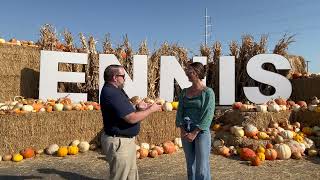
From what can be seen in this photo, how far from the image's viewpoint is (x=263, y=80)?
15.7 meters

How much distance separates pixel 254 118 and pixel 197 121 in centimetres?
606

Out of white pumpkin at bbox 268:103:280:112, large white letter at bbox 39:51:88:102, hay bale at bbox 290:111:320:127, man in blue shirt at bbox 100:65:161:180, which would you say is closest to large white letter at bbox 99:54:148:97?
large white letter at bbox 39:51:88:102

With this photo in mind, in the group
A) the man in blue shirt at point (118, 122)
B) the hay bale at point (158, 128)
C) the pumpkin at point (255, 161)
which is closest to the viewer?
the man in blue shirt at point (118, 122)

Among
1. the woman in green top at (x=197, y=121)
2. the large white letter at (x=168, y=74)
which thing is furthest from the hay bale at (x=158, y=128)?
the woman in green top at (x=197, y=121)

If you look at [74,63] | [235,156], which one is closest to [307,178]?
[235,156]

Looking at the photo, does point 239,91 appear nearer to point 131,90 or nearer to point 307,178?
point 131,90

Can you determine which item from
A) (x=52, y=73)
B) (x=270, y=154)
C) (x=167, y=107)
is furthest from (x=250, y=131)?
(x=52, y=73)

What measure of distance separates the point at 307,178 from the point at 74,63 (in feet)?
27.7

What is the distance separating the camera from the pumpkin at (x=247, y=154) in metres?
9.23

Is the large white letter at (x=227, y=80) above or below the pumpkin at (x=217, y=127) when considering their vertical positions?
above

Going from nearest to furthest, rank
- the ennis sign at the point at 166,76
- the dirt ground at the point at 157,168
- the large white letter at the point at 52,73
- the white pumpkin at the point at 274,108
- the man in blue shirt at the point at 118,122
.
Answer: the man in blue shirt at the point at 118,122
the dirt ground at the point at 157,168
the white pumpkin at the point at 274,108
the large white letter at the point at 52,73
the ennis sign at the point at 166,76

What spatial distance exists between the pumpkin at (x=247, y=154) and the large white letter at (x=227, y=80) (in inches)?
249

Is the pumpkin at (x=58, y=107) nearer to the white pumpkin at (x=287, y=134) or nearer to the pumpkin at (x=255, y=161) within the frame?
the pumpkin at (x=255, y=161)

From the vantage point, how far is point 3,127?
29.8 feet
